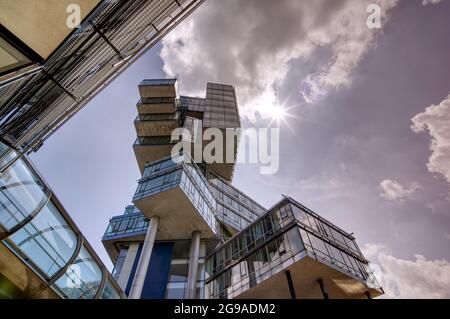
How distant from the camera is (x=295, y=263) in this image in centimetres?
1672

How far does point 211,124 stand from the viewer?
43062mm

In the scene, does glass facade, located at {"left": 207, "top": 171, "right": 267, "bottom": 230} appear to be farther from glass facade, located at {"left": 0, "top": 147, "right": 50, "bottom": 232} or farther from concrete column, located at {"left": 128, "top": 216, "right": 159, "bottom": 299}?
glass facade, located at {"left": 0, "top": 147, "right": 50, "bottom": 232}

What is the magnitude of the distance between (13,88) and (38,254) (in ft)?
13.4

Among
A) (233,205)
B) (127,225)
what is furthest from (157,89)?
(233,205)

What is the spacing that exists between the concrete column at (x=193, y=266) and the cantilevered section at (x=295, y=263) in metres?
1.81

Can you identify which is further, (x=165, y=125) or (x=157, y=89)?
(x=157, y=89)

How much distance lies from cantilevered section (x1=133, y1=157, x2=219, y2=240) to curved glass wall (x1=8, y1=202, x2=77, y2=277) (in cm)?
1869

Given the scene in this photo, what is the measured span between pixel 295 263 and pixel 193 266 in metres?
12.7

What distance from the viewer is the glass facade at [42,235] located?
5164 mm

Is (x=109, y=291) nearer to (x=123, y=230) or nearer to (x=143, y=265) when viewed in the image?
(x=143, y=265)

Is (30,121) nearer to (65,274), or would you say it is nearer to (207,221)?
(65,274)

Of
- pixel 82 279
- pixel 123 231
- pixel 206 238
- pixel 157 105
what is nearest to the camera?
pixel 82 279

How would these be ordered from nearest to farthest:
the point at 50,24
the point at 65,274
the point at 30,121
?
the point at 50,24 < the point at 65,274 < the point at 30,121
